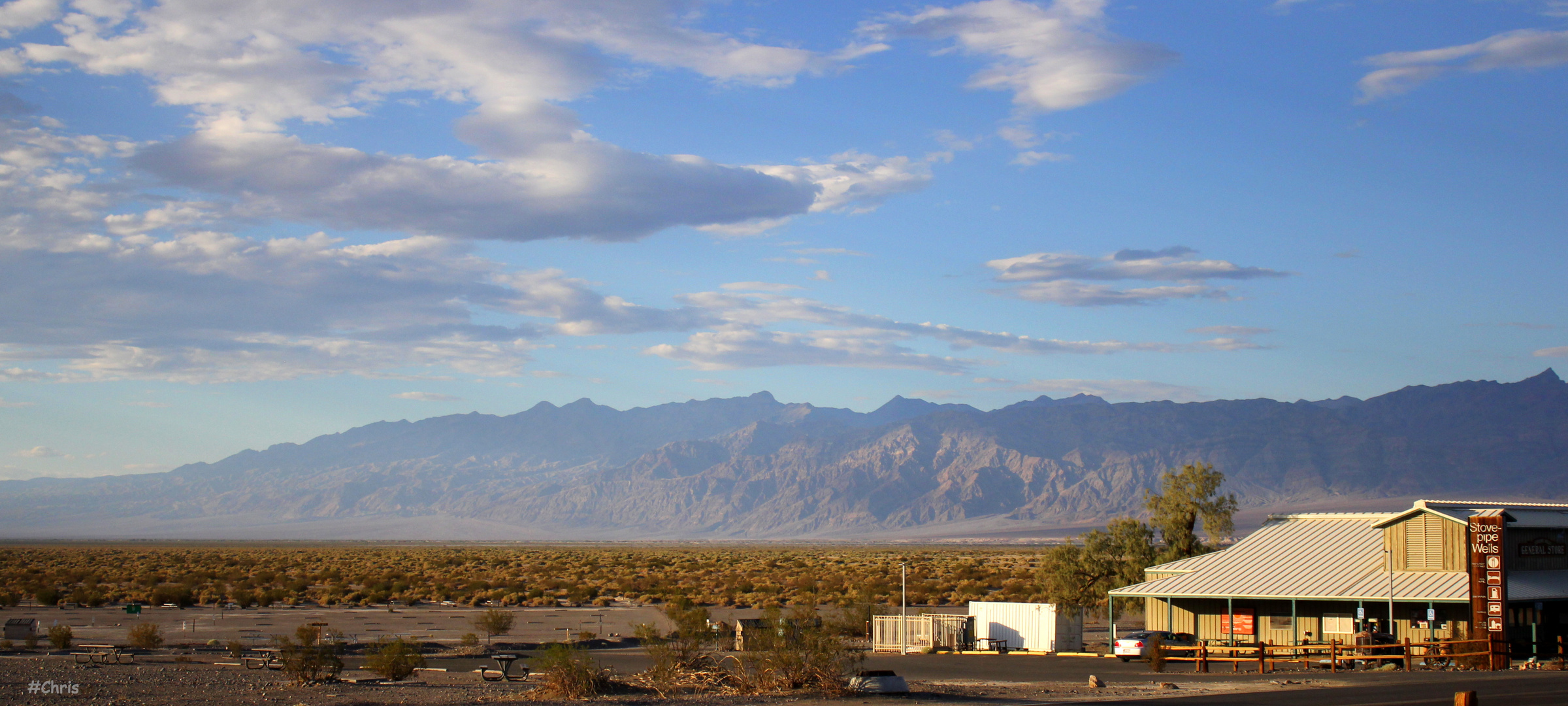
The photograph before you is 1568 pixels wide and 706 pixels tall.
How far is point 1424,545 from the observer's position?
35469 mm

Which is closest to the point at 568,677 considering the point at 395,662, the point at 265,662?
the point at 395,662

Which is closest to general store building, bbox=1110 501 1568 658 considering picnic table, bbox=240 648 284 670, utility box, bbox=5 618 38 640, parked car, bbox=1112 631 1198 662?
parked car, bbox=1112 631 1198 662

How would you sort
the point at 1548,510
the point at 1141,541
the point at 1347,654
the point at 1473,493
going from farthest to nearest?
the point at 1473,493, the point at 1141,541, the point at 1548,510, the point at 1347,654

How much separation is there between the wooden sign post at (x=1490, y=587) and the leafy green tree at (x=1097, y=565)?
12677 mm

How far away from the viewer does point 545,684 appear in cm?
2445

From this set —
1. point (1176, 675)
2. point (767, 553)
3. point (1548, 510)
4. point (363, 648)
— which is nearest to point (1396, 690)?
point (1176, 675)

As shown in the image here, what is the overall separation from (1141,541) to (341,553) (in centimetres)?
9124

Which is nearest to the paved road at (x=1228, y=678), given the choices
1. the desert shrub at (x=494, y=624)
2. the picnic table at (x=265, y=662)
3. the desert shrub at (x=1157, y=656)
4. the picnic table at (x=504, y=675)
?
the desert shrub at (x=1157, y=656)

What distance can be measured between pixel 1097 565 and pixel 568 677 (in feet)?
80.4

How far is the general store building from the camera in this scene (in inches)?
1277

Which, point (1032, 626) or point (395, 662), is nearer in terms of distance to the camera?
point (395, 662)

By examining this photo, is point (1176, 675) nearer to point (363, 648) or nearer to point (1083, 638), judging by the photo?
point (1083, 638)

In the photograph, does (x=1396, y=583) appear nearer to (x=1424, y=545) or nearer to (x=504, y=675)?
(x=1424, y=545)

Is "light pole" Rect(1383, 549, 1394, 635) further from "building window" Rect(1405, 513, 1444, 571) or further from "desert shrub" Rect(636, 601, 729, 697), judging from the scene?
"desert shrub" Rect(636, 601, 729, 697)
